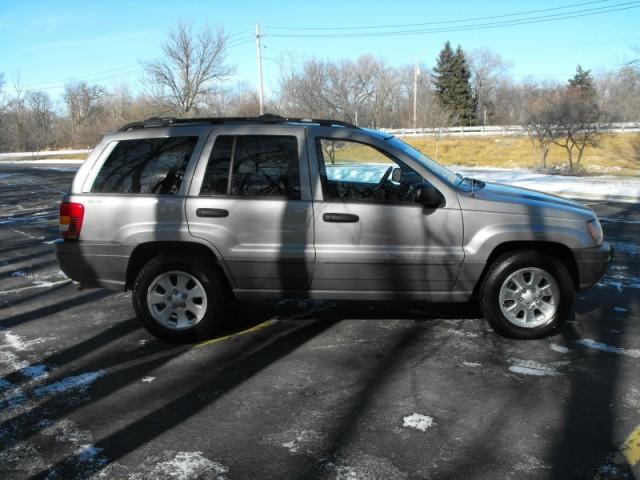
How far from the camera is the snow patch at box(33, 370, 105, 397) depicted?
3818mm

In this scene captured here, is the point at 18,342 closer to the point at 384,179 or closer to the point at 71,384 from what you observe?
the point at 71,384

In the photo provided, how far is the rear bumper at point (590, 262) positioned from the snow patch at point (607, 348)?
0.48 metres

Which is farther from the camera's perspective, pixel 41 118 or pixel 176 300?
pixel 41 118

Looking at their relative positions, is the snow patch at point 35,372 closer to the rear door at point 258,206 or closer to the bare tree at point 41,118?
the rear door at point 258,206

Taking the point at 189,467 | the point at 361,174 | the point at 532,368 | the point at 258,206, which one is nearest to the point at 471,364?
the point at 532,368

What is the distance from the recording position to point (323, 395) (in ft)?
12.1

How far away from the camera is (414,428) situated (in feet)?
10.6

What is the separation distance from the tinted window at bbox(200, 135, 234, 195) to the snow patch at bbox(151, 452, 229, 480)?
2270mm

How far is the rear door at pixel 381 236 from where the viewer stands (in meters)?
4.43

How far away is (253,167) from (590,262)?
293cm

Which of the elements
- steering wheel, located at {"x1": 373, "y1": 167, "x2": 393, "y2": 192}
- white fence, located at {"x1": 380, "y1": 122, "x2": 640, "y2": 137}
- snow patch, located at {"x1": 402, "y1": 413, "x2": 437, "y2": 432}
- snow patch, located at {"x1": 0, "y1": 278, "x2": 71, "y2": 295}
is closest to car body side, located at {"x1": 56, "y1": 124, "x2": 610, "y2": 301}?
steering wheel, located at {"x1": 373, "y1": 167, "x2": 393, "y2": 192}

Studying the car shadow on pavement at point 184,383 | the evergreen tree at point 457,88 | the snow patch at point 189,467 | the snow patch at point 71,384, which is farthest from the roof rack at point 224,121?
the evergreen tree at point 457,88

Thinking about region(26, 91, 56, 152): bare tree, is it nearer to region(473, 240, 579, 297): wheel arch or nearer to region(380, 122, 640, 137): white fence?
region(380, 122, 640, 137): white fence

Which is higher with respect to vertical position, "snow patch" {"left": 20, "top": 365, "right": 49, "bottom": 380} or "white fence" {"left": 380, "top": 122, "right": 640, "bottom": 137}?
"white fence" {"left": 380, "top": 122, "right": 640, "bottom": 137}
